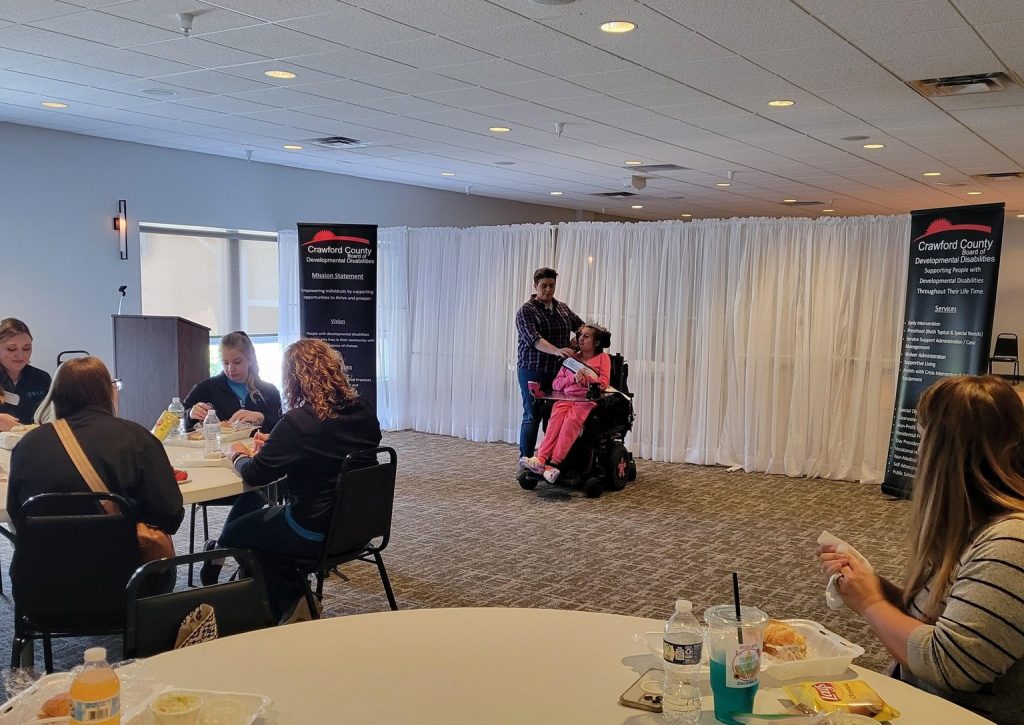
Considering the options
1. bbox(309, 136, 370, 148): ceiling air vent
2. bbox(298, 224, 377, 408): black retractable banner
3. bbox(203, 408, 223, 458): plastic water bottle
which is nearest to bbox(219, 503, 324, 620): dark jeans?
bbox(203, 408, 223, 458): plastic water bottle

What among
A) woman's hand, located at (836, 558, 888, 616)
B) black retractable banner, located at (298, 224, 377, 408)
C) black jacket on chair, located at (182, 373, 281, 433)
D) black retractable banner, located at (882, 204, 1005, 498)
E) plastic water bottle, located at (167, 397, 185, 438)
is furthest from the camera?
black retractable banner, located at (298, 224, 377, 408)

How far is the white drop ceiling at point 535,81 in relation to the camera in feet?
14.5

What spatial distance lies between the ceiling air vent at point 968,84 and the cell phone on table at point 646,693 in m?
4.89

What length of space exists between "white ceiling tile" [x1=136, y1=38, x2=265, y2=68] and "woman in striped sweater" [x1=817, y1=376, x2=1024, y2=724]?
14.4ft

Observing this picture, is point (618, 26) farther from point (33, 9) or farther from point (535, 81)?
point (33, 9)

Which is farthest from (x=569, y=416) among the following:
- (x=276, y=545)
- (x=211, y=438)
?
(x=276, y=545)

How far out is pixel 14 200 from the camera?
745cm

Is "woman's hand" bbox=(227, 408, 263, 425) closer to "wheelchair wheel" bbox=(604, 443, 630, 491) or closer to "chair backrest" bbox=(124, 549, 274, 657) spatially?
"chair backrest" bbox=(124, 549, 274, 657)

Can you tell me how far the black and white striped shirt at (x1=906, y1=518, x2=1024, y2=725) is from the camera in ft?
5.83

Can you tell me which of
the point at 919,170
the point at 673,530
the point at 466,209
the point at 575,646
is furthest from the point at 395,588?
the point at 466,209

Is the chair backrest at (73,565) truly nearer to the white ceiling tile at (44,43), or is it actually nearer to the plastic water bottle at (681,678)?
the plastic water bottle at (681,678)

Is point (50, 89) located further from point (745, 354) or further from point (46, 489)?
point (745, 354)

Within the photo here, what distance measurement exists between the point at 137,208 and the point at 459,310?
3230mm

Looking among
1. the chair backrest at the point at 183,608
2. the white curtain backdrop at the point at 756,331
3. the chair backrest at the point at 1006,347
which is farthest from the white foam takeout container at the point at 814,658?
the chair backrest at the point at 1006,347
